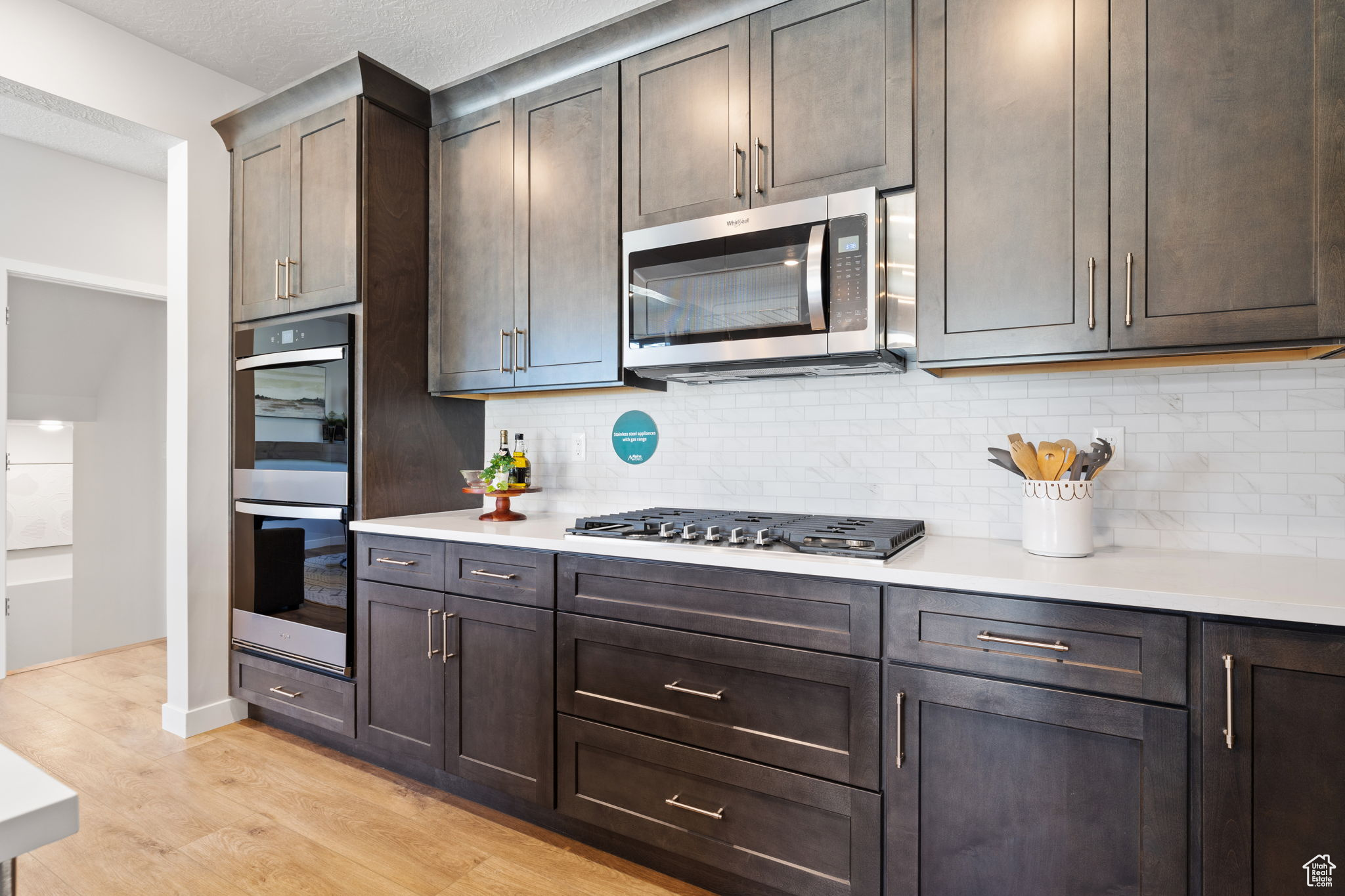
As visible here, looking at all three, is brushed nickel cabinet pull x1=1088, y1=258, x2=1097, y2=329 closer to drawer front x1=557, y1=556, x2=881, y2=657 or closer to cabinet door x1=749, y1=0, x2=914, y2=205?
cabinet door x1=749, y1=0, x2=914, y2=205

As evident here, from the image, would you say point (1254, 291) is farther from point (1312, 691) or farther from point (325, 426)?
point (325, 426)

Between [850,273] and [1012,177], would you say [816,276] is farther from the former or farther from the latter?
[1012,177]

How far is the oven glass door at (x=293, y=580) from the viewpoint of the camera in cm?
264

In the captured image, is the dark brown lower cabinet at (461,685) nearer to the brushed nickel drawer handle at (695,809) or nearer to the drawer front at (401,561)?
the drawer front at (401,561)

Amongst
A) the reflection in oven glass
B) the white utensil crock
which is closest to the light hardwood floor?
the reflection in oven glass

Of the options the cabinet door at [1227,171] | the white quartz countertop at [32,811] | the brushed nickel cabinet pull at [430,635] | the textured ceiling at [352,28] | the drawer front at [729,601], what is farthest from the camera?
the textured ceiling at [352,28]

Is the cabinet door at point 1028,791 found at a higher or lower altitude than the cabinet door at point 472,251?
lower

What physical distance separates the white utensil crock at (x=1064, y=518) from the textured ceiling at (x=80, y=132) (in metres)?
3.58

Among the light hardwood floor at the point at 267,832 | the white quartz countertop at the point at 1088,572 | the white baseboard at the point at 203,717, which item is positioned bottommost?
the light hardwood floor at the point at 267,832

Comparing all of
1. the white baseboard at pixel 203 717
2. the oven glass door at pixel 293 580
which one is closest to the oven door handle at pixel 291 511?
the oven glass door at pixel 293 580

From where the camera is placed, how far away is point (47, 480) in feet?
12.9

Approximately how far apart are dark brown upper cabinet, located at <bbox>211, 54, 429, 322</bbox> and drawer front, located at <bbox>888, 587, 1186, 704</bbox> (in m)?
2.28

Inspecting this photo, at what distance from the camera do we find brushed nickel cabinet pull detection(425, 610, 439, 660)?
2332 mm

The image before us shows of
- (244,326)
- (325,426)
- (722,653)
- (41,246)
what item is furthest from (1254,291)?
(41,246)
